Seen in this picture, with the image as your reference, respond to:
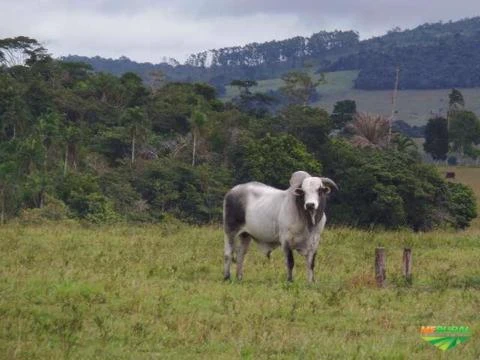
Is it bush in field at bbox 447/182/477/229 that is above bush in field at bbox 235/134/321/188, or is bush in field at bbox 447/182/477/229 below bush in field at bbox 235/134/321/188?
below

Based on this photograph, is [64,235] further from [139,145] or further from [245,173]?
[139,145]

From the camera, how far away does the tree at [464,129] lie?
302ft

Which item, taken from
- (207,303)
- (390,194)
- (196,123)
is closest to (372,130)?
(196,123)

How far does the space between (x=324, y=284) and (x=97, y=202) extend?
28.1 metres

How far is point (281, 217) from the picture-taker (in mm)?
15227

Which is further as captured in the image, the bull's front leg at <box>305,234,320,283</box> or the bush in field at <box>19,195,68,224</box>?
the bush in field at <box>19,195,68,224</box>

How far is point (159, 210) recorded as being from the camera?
46.8 metres

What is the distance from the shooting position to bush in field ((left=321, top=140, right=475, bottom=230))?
45219mm

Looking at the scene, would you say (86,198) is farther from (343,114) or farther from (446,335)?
(343,114)

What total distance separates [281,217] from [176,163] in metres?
35.8

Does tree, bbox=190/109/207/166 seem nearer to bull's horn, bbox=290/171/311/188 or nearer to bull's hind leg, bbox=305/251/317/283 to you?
bull's horn, bbox=290/171/311/188

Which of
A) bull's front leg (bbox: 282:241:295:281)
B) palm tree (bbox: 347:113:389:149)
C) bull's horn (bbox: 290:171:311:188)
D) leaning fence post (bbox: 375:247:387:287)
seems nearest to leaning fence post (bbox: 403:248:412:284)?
leaning fence post (bbox: 375:247:387:287)

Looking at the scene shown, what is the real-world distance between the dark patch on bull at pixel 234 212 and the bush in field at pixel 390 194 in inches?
1146

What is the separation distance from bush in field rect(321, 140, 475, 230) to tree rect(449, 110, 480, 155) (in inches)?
1735
